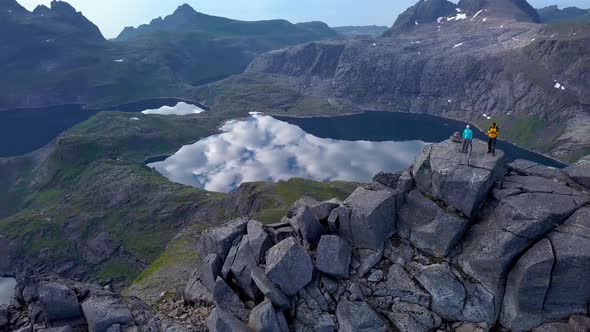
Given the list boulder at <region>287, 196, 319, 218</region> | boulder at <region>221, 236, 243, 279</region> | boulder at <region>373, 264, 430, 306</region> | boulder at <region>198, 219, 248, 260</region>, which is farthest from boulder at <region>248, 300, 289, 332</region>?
boulder at <region>287, 196, 319, 218</region>

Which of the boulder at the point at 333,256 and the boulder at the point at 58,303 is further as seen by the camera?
the boulder at the point at 333,256

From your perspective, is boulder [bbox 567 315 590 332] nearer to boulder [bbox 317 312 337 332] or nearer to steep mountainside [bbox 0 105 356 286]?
boulder [bbox 317 312 337 332]

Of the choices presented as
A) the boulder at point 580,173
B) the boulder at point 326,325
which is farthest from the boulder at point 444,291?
the boulder at point 580,173

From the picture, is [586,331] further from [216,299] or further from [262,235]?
[216,299]

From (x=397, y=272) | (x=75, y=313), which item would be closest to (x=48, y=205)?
(x=75, y=313)

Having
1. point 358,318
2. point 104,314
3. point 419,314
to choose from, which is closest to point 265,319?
point 358,318

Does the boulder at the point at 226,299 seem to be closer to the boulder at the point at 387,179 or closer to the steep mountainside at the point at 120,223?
the boulder at the point at 387,179
